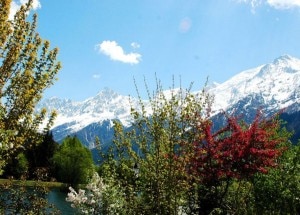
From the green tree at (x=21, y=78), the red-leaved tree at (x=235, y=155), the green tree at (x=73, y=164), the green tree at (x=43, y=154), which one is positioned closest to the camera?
the green tree at (x=21, y=78)

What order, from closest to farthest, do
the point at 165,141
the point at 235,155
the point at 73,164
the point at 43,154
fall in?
the point at 165,141
the point at 235,155
the point at 73,164
the point at 43,154

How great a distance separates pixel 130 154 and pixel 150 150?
2.63 feet

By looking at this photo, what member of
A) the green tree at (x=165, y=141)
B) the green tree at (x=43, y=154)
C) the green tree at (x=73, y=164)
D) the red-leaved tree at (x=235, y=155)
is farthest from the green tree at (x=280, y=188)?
the green tree at (x=43, y=154)

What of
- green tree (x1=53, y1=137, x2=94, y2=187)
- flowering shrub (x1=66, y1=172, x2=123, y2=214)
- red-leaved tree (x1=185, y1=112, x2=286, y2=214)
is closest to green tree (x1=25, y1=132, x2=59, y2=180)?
green tree (x1=53, y1=137, x2=94, y2=187)

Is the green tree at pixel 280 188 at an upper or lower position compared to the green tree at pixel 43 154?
lower

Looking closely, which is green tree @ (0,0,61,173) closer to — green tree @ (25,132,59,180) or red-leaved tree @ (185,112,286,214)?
red-leaved tree @ (185,112,286,214)

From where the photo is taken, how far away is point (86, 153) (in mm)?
107062

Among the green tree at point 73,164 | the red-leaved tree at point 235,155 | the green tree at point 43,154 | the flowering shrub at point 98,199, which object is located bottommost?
Result: the flowering shrub at point 98,199

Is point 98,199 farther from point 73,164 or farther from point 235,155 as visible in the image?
point 73,164

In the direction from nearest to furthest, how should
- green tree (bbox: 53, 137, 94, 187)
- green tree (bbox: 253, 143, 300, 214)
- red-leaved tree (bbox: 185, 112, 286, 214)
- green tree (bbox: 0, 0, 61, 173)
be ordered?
1. green tree (bbox: 0, 0, 61, 173)
2. red-leaved tree (bbox: 185, 112, 286, 214)
3. green tree (bbox: 253, 143, 300, 214)
4. green tree (bbox: 53, 137, 94, 187)

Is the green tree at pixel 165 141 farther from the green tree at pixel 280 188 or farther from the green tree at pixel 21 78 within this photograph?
the green tree at pixel 280 188

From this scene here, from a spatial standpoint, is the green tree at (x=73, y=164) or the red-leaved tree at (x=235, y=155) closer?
the red-leaved tree at (x=235, y=155)

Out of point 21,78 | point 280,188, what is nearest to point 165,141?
point 21,78

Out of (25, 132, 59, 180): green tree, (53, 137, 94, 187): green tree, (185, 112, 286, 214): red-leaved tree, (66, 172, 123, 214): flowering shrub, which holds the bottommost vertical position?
(66, 172, 123, 214): flowering shrub
